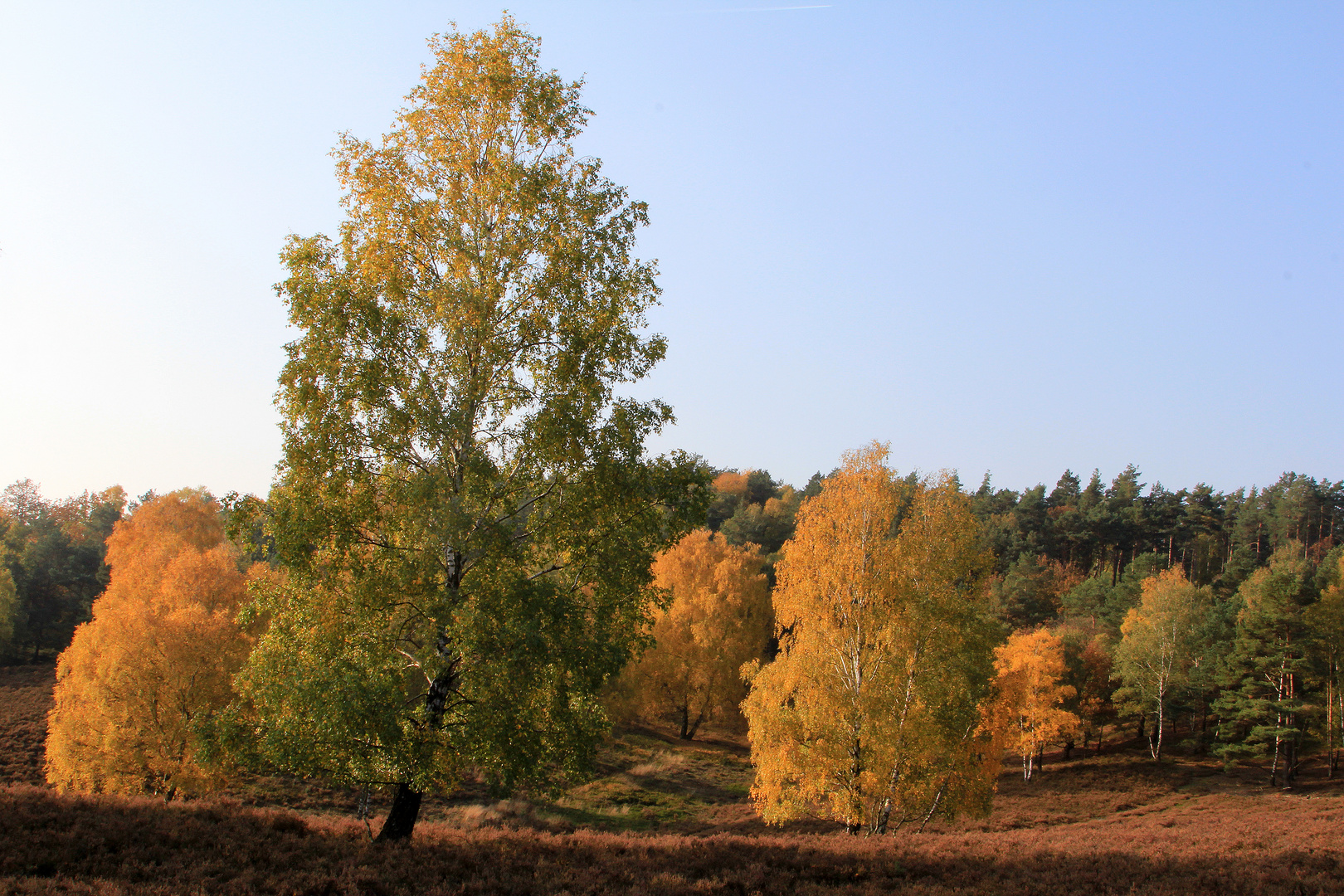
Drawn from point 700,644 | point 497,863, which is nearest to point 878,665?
point 497,863

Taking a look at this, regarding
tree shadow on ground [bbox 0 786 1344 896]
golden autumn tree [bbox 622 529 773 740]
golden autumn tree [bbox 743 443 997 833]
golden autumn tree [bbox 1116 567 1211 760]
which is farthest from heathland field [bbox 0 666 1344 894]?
golden autumn tree [bbox 1116 567 1211 760]

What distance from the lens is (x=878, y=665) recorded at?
18.4 m

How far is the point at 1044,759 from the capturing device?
53.9 meters

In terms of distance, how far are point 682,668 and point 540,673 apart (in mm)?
40071

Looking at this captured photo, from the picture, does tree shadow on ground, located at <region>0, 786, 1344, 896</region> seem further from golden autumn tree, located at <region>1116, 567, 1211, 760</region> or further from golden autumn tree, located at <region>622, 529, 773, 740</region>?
golden autumn tree, located at <region>1116, 567, 1211, 760</region>

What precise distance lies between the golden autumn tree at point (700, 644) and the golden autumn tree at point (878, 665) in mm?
28034

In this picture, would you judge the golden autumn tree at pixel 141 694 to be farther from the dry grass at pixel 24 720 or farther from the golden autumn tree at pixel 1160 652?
the golden autumn tree at pixel 1160 652

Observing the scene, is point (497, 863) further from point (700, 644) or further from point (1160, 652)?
point (1160, 652)

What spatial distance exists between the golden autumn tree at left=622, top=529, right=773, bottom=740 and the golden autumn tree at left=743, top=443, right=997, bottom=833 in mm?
28034

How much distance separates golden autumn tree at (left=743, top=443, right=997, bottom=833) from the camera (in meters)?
17.6

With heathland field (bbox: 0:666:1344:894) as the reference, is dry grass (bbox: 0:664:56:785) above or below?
below

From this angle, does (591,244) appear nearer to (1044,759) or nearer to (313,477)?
(313,477)

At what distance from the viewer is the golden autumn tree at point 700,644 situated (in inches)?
1902

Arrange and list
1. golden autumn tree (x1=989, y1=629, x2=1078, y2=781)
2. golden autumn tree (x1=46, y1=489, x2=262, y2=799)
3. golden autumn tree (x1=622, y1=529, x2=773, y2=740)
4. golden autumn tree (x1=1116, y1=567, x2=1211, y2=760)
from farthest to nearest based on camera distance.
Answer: golden autumn tree (x1=1116, y1=567, x2=1211, y2=760) → golden autumn tree (x1=622, y1=529, x2=773, y2=740) → golden autumn tree (x1=989, y1=629, x2=1078, y2=781) → golden autumn tree (x1=46, y1=489, x2=262, y2=799)
